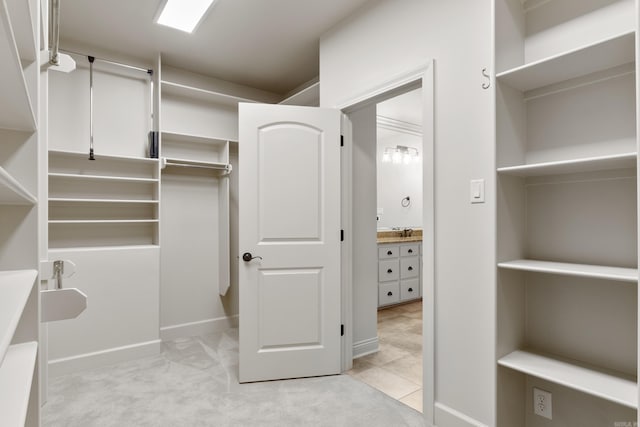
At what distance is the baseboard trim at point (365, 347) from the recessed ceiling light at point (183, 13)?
2.85 m

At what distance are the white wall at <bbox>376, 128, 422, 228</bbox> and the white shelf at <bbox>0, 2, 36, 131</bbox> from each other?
4.61m

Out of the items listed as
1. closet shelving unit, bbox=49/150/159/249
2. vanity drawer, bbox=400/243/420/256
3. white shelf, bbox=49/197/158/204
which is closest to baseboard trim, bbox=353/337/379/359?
vanity drawer, bbox=400/243/420/256

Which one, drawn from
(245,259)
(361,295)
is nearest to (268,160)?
(245,259)

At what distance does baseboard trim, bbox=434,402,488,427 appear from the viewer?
183 centimetres

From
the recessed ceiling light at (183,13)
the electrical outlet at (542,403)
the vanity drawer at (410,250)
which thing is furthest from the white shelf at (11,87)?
the vanity drawer at (410,250)

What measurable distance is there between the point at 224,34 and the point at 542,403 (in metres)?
3.22

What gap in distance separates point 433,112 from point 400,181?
365cm

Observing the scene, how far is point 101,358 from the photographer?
2.79m

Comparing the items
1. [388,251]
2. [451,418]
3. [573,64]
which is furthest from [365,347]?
[573,64]

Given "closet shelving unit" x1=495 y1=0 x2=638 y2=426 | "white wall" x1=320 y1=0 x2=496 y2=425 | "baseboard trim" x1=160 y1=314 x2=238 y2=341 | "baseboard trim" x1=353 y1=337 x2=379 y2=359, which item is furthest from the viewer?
"baseboard trim" x1=160 y1=314 x2=238 y2=341

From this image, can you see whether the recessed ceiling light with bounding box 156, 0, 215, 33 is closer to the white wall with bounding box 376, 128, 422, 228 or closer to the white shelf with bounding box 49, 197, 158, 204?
the white shelf with bounding box 49, 197, 158, 204

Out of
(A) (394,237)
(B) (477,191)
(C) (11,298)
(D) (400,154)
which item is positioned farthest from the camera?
(D) (400,154)

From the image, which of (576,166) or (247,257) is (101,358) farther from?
(576,166)

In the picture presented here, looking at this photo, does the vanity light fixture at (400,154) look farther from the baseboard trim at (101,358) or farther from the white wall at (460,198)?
the baseboard trim at (101,358)
